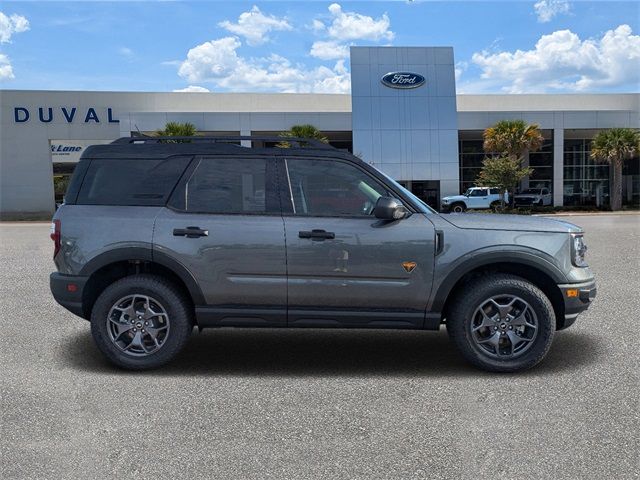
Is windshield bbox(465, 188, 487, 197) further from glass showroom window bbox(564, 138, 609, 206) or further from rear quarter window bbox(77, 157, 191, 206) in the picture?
rear quarter window bbox(77, 157, 191, 206)

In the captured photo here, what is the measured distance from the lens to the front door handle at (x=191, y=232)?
4688 millimetres

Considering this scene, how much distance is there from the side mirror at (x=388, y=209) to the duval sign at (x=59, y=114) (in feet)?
138

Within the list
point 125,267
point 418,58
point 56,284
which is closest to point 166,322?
point 125,267

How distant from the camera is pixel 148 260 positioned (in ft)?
15.6

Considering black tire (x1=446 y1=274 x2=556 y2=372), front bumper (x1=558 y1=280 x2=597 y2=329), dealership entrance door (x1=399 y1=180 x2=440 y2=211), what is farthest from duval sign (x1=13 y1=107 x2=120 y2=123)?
front bumper (x1=558 y1=280 x2=597 y2=329)

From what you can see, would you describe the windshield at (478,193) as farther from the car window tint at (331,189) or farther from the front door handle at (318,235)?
the front door handle at (318,235)

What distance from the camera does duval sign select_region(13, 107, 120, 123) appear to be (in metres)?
41.6

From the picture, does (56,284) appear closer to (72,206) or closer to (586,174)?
(72,206)

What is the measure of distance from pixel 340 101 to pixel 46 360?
41344 mm

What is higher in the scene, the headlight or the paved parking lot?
the headlight

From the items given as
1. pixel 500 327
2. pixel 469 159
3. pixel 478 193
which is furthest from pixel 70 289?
pixel 469 159

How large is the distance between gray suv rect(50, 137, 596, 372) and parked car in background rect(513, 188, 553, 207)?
127 ft

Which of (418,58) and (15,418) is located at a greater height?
(418,58)

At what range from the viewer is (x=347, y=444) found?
11.1 feet
